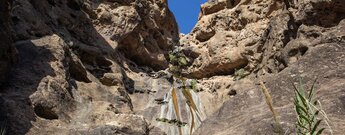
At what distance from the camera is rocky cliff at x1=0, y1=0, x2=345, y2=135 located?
9.88 meters

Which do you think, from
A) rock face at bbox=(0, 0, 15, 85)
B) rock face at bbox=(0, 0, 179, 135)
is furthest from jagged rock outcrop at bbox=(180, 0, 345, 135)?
rock face at bbox=(0, 0, 15, 85)

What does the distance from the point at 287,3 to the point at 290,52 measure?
9.71 ft

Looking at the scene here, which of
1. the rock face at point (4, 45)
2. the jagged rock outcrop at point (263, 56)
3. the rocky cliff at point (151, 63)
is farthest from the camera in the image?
the rock face at point (4, 45)

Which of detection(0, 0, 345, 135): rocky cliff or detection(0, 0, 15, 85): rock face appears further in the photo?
detection(0, 0, 15, 85): rock face

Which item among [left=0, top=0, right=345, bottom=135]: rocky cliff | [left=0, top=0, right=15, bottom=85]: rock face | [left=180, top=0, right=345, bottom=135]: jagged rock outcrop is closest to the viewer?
[left=180, top=0, right=345, bottom=135]: jagged rock outcrop

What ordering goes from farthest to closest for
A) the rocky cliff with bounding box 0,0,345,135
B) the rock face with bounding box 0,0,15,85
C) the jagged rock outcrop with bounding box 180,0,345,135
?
the rock face with bounding box 0,0,15,85 < the rocky cliff with bounding box 0,0,345,135 < the jagged rock outcrop with bounding box 180,0,345,135

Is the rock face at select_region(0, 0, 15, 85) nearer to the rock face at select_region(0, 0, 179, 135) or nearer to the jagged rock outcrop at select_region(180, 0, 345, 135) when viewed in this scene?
the rock face at select_region(0, 0, 179, 135)

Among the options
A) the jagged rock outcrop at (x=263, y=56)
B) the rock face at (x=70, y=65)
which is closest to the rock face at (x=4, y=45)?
the rock face at (x=70, y=65)

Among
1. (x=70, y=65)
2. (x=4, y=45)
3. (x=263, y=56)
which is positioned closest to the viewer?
(x=4, y=45)

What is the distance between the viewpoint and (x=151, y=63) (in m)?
26.1

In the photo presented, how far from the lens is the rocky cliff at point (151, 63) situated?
32.4 feet

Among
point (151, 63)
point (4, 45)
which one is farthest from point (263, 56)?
point (4, 45)

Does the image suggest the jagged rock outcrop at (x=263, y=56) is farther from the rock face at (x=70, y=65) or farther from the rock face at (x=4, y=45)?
the rock face at (x=4, y=45)

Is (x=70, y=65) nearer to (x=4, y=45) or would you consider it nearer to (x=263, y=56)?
(x=4, y=45)
